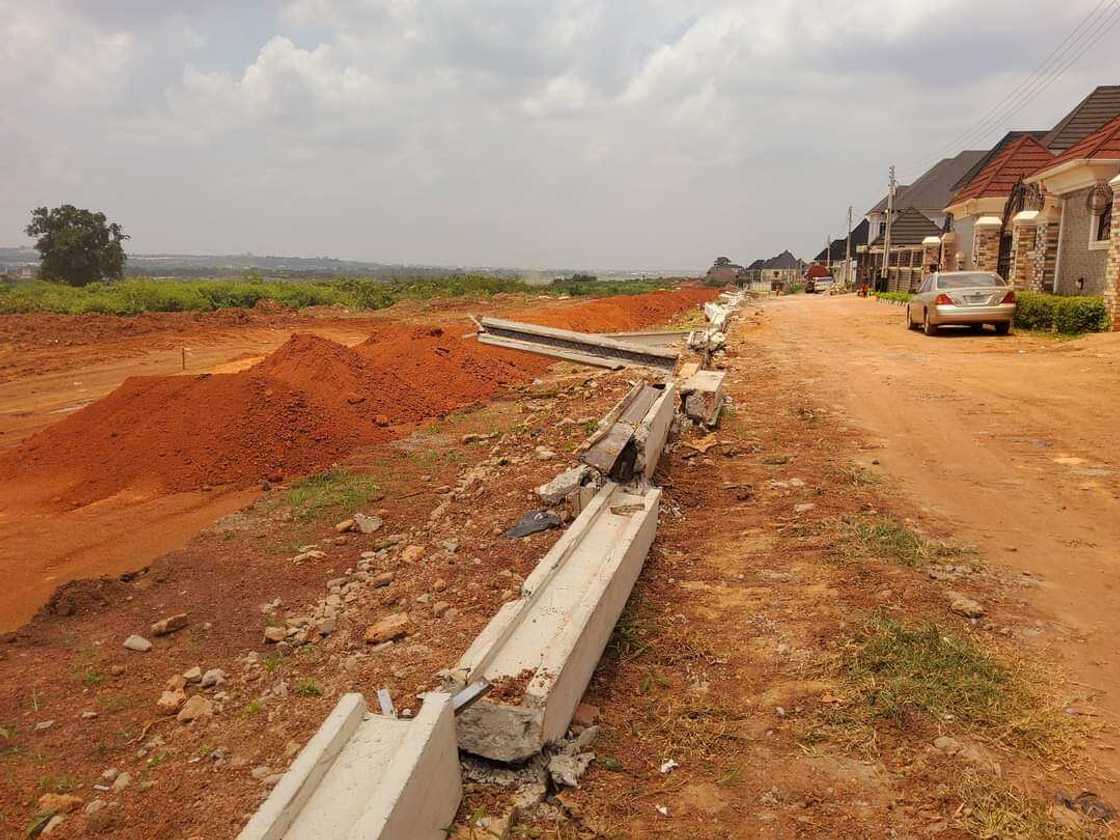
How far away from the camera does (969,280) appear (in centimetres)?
1652

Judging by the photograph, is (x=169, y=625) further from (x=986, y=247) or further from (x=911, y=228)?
(x=911, y=228)

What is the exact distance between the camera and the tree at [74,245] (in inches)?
2233

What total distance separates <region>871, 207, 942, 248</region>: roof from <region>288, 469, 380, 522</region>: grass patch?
4503cm

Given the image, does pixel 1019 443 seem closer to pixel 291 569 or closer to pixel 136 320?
pixel 291 569

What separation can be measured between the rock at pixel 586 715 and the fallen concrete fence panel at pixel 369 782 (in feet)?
2.14

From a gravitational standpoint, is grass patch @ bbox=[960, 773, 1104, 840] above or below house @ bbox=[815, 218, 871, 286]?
below

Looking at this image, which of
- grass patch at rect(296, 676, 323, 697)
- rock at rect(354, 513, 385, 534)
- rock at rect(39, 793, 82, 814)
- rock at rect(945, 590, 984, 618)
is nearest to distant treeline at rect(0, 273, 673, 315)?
rock at rect(354, 513, 385, 534)

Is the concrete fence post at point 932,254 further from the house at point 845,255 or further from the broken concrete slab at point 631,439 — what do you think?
the broken concrete slab at point 631,439

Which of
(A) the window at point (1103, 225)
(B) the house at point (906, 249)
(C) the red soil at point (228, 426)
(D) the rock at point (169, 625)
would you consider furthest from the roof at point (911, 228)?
(D) the rock at point (169, 625)

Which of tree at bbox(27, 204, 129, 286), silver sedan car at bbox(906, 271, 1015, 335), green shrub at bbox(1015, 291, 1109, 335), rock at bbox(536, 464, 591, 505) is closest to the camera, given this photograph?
rock at bbox(536, 464, 591, 505)

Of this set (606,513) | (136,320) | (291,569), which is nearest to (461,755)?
(606,513)

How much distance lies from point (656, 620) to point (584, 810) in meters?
1.46

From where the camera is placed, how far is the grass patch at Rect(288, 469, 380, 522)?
671 centimetres

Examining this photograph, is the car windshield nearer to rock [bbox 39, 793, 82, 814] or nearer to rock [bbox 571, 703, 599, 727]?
rock [bbox 571, 703, 599, 727]
